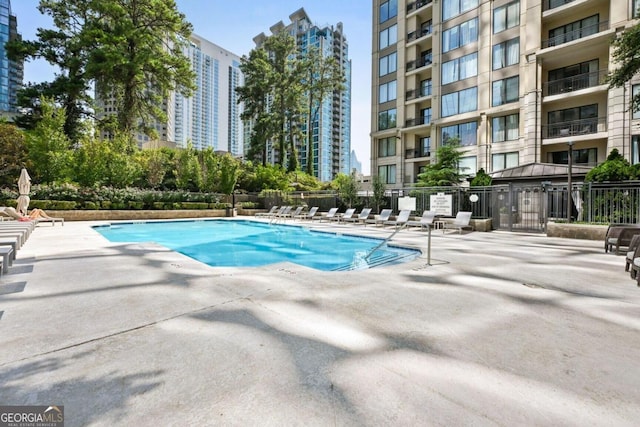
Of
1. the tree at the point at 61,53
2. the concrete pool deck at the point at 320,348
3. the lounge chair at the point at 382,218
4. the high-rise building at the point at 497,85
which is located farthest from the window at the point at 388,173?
the tree at the point at 61,53

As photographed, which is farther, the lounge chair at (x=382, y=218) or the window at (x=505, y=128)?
the window at (x=505, y=128)

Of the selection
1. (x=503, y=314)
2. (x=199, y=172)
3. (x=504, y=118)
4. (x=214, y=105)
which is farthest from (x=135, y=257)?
(x=214, y=105)

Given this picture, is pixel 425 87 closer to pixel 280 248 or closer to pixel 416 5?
pixel 416 5

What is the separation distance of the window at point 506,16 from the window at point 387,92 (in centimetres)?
926

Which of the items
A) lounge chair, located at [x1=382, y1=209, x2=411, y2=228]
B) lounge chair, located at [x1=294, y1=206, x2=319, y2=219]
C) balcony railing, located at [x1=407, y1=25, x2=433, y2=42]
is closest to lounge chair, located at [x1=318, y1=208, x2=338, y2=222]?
lounge chair, located at [x1=294, y1=206, x2=319, y2=219]

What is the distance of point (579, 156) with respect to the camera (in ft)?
68.0

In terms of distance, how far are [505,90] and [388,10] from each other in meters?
14.9

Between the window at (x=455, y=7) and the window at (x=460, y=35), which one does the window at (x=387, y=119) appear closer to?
the window at (x=460, y=35)

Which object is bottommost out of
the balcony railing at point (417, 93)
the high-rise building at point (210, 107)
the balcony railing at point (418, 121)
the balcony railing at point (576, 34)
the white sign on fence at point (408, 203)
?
the white sign on fence at point (408, 203)

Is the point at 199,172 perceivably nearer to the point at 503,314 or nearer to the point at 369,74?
the point at 369,74

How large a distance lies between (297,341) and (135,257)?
5.45 m

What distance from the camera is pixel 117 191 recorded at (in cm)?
1966

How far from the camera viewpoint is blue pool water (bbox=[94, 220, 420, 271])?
27.5ft

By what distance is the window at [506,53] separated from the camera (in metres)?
22.6
